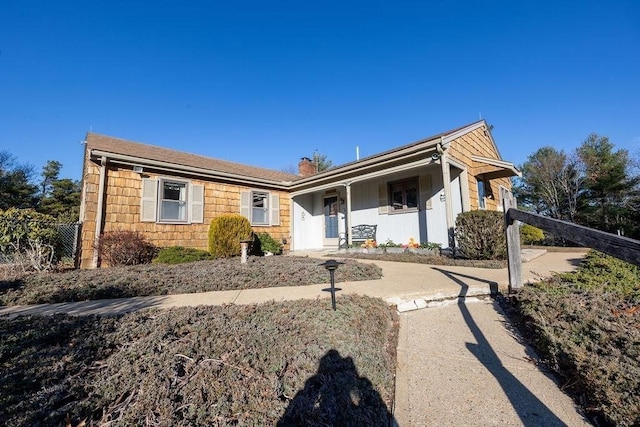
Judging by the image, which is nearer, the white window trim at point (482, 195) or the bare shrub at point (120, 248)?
the bare shrub at point (120, 248)

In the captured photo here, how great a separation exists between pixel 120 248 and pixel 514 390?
7.97 m

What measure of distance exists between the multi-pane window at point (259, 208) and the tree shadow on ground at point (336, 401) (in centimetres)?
879

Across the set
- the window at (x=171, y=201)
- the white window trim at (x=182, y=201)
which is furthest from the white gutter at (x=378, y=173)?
the white window trim at (x=182, y=201)

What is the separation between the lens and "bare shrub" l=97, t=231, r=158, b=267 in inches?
262

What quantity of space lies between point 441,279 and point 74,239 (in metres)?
8.65

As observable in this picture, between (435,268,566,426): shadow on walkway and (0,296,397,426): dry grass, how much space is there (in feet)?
2.57

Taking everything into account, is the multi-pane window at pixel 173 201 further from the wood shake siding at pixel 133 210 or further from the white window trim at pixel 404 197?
the white window trim at pixel 404 197

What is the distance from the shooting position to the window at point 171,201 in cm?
786

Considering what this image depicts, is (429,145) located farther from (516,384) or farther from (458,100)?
(458,100)

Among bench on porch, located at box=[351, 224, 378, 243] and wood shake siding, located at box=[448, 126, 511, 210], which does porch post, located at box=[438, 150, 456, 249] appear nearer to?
wood shake siding, located at box=[448, 126, 511, 210]

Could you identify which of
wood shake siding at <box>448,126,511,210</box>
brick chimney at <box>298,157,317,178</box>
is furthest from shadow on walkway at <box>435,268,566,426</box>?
brick chimney at <box>298,157,317,178</box>

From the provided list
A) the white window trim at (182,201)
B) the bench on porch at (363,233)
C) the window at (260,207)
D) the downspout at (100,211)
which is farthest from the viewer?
the window at (260,207)

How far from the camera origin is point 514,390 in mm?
1911

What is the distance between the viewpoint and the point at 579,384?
184 cm
